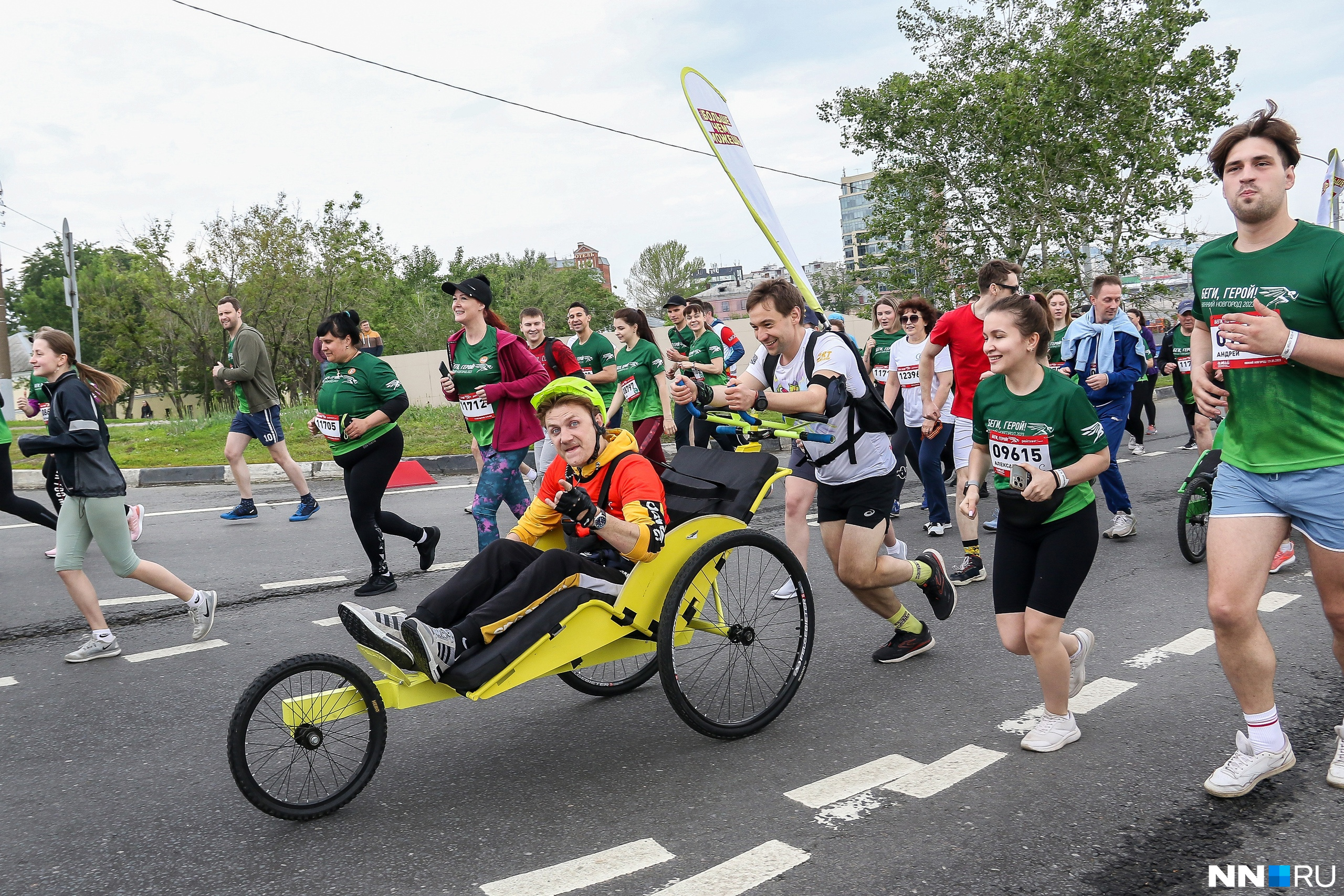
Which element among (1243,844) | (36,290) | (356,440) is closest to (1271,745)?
(1243,844)

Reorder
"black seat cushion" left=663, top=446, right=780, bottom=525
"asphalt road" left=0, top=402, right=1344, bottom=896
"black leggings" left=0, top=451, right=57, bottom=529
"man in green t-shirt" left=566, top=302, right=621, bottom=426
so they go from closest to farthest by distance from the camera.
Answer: "asphalt road" left=0, top=402, right=1344, bottom=896
"black seat cushion" left=663, top=446, right=780, bottom=525
"black leggings" left=0, top=451, right=57, bottom=529
"man in green t-shirt" left=566, top=302, right=621, bottom=426

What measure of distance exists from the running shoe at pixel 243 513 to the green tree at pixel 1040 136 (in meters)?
21.0

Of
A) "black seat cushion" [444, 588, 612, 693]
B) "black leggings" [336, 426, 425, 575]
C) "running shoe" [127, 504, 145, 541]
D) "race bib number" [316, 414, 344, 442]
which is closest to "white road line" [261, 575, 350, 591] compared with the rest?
"black leggings" [336, 426, 425, 575]

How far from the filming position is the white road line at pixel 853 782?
330 cm

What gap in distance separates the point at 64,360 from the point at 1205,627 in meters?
6.21

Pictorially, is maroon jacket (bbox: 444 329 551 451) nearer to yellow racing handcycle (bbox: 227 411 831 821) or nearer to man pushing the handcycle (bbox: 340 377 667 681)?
yellow racing handcycle (bbox: 227 411 831 821)

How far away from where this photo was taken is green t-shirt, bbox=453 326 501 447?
6395 millimetres

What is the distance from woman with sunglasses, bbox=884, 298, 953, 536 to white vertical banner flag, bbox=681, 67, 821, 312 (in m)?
0.82

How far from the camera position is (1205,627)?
16.6 ft

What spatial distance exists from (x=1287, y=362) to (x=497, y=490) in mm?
4381

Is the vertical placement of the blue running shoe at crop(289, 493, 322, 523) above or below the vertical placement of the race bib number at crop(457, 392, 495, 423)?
below

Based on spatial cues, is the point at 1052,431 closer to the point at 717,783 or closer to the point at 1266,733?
the point at 1266,733

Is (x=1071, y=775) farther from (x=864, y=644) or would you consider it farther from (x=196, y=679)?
(x=196, y=679)

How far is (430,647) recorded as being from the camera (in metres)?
3.29
